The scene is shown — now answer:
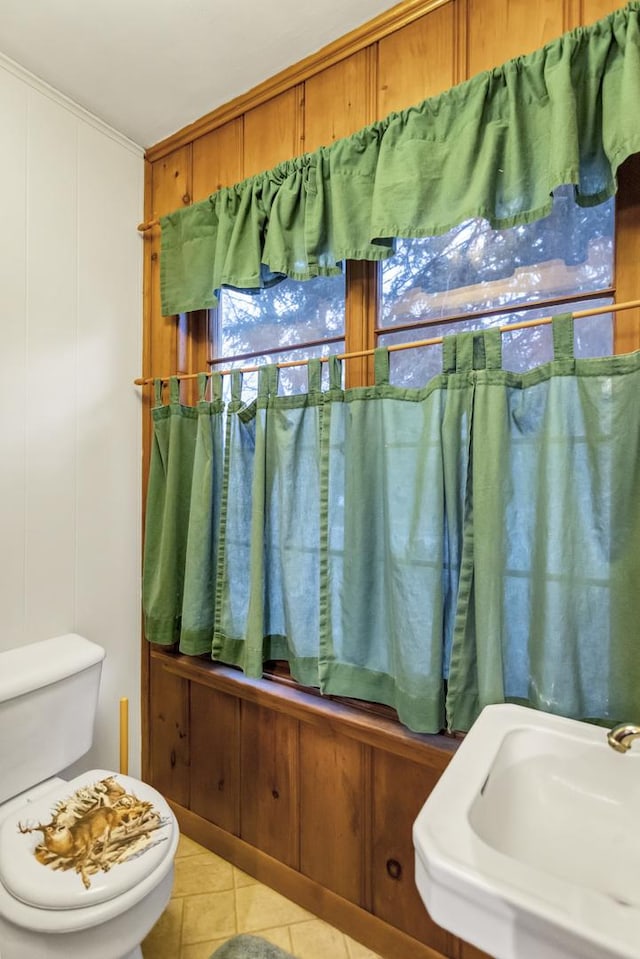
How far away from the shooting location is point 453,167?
1160 mm

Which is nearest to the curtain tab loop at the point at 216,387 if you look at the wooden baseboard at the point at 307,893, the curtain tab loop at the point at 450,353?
the curtain tab loop at the point at 450,353

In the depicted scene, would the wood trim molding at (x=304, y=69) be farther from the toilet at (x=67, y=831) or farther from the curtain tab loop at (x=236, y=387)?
the toilet at (x=67, y=831)

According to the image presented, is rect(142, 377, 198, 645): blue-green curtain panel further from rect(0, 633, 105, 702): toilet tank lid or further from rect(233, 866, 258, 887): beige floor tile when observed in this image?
rect(233, 866, 258, 887): beige floor tile

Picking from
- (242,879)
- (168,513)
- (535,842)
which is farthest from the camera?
(168,513)

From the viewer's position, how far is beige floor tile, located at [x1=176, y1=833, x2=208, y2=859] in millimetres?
1716

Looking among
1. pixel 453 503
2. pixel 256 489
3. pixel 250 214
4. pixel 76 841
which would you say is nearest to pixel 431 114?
pixel 250 214

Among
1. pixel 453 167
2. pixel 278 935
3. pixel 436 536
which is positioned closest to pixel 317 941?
pixel 278 935

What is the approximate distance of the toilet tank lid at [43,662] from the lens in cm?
130

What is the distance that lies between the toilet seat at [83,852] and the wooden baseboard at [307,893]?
573 millimetres

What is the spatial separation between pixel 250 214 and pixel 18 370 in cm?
89

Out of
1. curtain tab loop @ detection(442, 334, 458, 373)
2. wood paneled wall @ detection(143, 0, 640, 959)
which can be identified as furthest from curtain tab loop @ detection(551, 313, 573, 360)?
curtain tab loop @ detection(442, 334, 458, 373)

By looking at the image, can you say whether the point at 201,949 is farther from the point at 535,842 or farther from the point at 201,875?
the point at 535,842

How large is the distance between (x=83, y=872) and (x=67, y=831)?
0.49 ft

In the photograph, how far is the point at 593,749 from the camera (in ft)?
2.72
